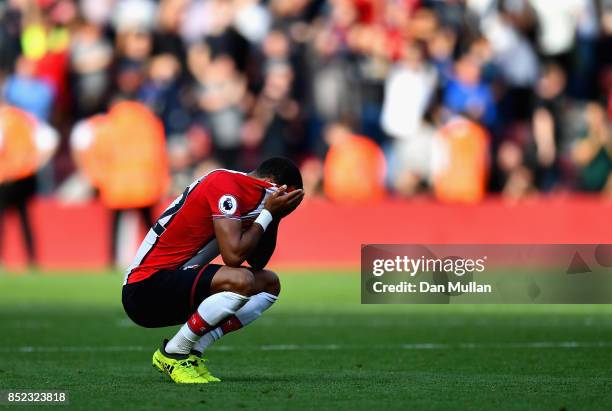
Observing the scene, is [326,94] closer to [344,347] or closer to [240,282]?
[344,347]

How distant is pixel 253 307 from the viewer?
9.22 m

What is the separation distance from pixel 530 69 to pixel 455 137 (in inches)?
77.2

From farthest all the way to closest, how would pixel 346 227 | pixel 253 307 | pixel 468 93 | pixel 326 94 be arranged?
pixel 326 94, pixel 468 93, pixel 346 227, pixel 253 307

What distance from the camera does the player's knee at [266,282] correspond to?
30.3 ft

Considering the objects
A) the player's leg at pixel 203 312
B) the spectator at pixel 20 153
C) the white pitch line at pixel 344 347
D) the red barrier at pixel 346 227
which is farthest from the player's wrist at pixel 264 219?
the spectator at pixel 20 153

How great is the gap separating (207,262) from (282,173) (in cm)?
85

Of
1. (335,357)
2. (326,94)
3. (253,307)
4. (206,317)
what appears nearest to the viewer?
(206,317)

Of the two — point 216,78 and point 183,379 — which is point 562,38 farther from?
point 183,379

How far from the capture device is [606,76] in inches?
896

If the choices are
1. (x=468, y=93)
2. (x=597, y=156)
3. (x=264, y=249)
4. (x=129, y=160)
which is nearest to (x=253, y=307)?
(x=264, y=249)

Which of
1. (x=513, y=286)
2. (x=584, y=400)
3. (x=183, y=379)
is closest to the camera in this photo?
(x=584, y=400)

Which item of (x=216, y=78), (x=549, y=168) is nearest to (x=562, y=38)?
(x=549, y=168)

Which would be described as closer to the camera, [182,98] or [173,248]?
[173,248]

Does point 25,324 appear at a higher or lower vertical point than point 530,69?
lower
